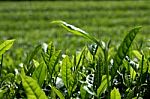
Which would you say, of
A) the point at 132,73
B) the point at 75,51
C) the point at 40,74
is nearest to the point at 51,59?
the point at 40,74

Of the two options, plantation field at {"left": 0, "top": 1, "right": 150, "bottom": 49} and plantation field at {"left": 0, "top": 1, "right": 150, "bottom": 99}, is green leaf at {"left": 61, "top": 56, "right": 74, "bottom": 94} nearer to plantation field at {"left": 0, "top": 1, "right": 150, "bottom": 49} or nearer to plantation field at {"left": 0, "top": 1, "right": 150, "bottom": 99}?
plantation field at {"left": 0, "top": 1, "right": 150, "bottom": 99}

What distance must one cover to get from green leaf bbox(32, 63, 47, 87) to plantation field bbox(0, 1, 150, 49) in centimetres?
884

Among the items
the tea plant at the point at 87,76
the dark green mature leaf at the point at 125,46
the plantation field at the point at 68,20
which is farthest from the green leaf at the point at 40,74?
the plantation field at the point at 68,20

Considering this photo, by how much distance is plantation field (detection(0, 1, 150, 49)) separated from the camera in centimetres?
1178

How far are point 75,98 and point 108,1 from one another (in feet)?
60.5

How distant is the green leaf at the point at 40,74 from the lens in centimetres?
151

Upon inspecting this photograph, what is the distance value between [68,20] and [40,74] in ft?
45.2

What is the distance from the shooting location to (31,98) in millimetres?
1188

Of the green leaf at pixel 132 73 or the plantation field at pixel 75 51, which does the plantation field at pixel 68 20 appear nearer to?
the plantation field at pixel 75 51

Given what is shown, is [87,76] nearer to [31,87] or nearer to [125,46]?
[125,46]

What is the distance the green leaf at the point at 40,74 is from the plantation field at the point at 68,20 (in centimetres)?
884

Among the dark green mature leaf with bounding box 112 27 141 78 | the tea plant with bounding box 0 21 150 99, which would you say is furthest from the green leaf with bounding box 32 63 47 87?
the dark green mature leaf with bounding box 112 27 141 78

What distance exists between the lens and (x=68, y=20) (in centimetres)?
1525

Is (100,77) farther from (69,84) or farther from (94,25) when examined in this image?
(94,25)
